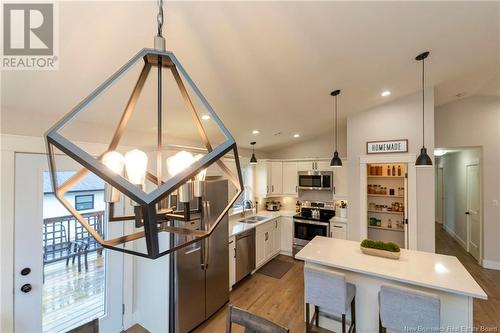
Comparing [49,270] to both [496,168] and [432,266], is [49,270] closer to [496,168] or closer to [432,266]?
[432,266]

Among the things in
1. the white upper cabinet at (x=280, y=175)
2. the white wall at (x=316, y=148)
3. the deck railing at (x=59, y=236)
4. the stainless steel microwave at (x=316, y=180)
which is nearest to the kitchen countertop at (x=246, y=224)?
the white upper cabinet at (x=280, y=175)

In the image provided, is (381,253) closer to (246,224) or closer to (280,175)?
(246,224)

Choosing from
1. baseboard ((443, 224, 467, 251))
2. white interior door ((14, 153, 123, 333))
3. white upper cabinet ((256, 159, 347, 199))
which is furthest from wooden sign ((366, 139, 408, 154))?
white interior door ((14, 153, 123, 333))

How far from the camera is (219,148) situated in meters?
0.78

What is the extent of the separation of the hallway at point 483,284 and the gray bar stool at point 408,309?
1.63 metres

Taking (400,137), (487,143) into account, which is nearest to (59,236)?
(400,137)

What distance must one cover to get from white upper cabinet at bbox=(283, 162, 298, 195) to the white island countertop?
258cm

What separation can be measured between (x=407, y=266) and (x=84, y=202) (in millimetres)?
3487

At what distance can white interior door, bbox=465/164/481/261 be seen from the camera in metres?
4.78

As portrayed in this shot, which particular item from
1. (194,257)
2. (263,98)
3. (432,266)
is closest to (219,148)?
(263,98)

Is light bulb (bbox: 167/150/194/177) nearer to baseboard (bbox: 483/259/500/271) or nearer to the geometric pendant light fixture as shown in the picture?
the geometric pendant light fixture

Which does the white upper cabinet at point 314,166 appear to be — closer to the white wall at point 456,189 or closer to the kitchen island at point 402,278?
the kitchen island at point 402,278

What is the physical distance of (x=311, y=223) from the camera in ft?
16.6
